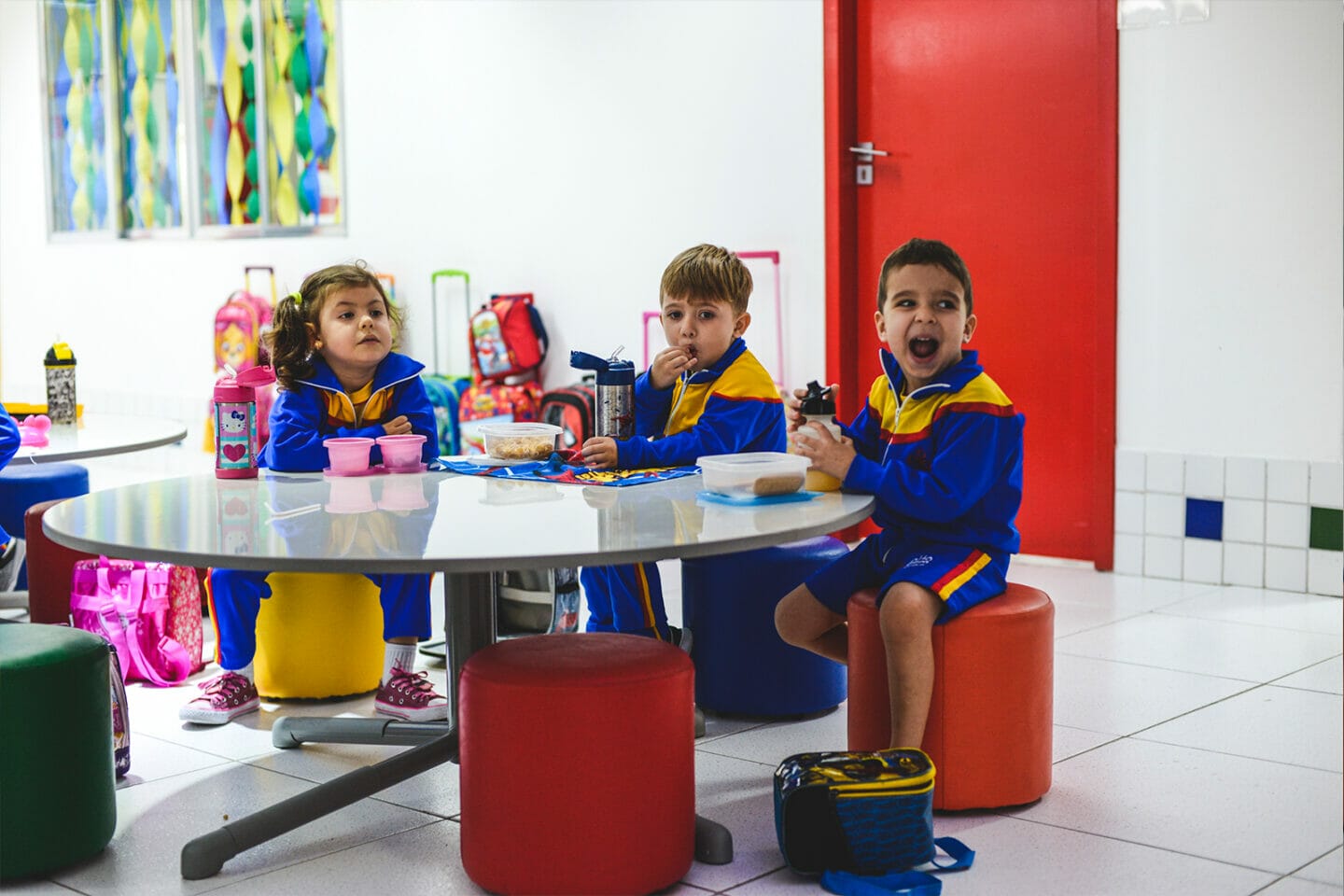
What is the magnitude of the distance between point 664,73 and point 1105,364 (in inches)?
80.9

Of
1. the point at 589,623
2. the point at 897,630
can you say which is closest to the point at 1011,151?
the point at 589,623

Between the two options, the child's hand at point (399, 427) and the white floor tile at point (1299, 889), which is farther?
the child's hand at point (399, 427)

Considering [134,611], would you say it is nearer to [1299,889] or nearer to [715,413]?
[715,413]

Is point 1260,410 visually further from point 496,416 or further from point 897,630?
point 496,416

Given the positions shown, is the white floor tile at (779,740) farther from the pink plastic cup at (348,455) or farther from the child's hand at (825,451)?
the pink plastic cup at (348,455)

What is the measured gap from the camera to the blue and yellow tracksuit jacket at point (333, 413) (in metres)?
3.00

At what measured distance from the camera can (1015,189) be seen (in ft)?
15.7

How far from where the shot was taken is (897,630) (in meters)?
2.48

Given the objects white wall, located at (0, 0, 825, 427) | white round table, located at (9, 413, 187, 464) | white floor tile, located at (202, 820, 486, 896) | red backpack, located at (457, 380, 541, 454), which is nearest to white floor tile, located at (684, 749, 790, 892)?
white floor tile, located at (202, 820, 486, 896)

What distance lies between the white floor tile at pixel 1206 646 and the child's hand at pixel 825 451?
1499 mm

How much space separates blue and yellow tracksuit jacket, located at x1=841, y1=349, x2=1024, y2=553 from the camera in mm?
2496

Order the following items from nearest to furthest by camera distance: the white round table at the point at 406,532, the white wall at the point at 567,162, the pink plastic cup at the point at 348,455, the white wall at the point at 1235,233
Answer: the white round table at the point at 406,532 → the pink plastic cup at the point at 348,455 → the white wall at the point at 1235,233 → the white wall at the point at 567,162

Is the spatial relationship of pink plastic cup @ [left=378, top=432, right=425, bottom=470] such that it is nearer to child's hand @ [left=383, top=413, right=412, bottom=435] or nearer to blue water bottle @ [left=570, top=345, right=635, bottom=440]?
child's hand @ [left=383, top=413, right=412, bottom=435]

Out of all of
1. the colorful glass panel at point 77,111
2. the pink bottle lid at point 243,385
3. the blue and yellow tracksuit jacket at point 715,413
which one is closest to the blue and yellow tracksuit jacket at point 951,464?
the blue and yellow tracksuit jacket at point 715,413
